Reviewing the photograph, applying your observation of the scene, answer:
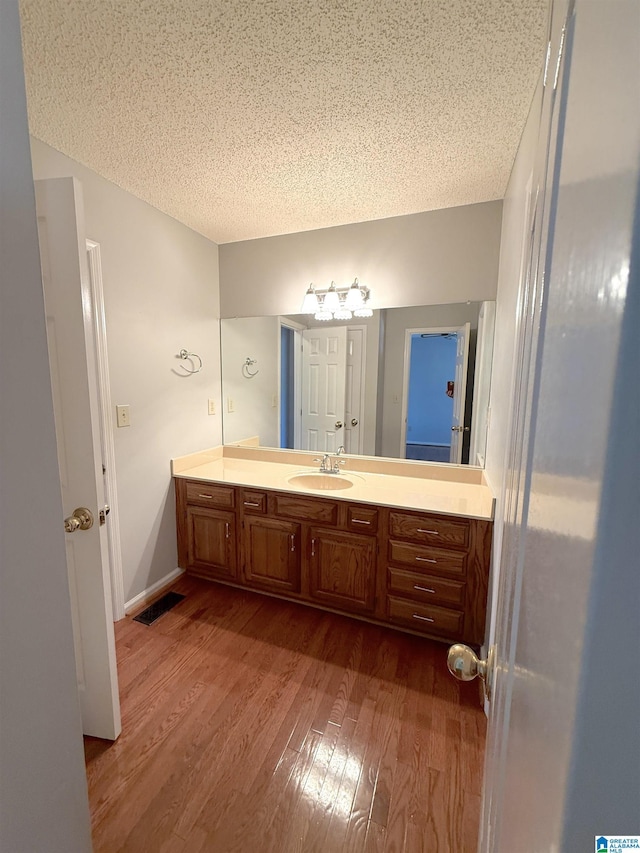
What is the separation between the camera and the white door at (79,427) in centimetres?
106

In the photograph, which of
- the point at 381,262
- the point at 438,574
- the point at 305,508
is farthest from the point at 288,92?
the point at 438,574

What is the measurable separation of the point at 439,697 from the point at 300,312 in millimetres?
2282

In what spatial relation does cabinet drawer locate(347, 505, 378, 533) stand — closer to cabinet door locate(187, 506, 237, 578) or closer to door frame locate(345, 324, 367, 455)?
door frame locate(345, 324, 367, 455)

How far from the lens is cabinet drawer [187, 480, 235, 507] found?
7.08 ft

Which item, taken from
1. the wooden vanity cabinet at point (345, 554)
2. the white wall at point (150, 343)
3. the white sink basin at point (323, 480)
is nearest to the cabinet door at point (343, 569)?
the wooden vanity cabinet at point (345, 554)

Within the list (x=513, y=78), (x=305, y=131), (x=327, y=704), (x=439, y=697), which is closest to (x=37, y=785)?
(x=327, y=704)

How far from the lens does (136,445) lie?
6.72ft

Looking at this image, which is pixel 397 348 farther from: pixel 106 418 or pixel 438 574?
pixel 106 418

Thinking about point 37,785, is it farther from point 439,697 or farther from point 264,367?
point 264,367

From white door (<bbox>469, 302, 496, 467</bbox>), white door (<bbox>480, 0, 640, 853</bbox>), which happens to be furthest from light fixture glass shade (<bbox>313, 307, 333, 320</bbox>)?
white door (<bbox>480, 0, 640, 853</bbox>)

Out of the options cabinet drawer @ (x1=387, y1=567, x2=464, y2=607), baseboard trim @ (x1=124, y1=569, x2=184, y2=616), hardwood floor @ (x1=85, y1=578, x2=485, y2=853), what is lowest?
hardwood floor @ (x1=85, y1=578, x2=485, y2=853)

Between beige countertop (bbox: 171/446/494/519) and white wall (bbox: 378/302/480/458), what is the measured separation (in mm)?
168

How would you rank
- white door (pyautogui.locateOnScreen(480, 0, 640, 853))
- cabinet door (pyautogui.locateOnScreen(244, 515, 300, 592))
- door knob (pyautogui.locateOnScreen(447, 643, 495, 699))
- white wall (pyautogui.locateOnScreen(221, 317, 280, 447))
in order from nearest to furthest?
1. white door (pyautogui.locateOnScreen(480, 0, 640, 853))
2. door knob (pyautogui.locateOnScreen(447, 643, 495, 699))
3. cabinet door (pyautogui.locateOnScreen(244, 515, 300, 592))
4. white wall (pyautogui.locateOnScreen(221, 317, 280, 447))

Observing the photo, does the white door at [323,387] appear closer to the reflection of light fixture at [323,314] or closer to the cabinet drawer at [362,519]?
the reflection of light fixture at [323,314]
